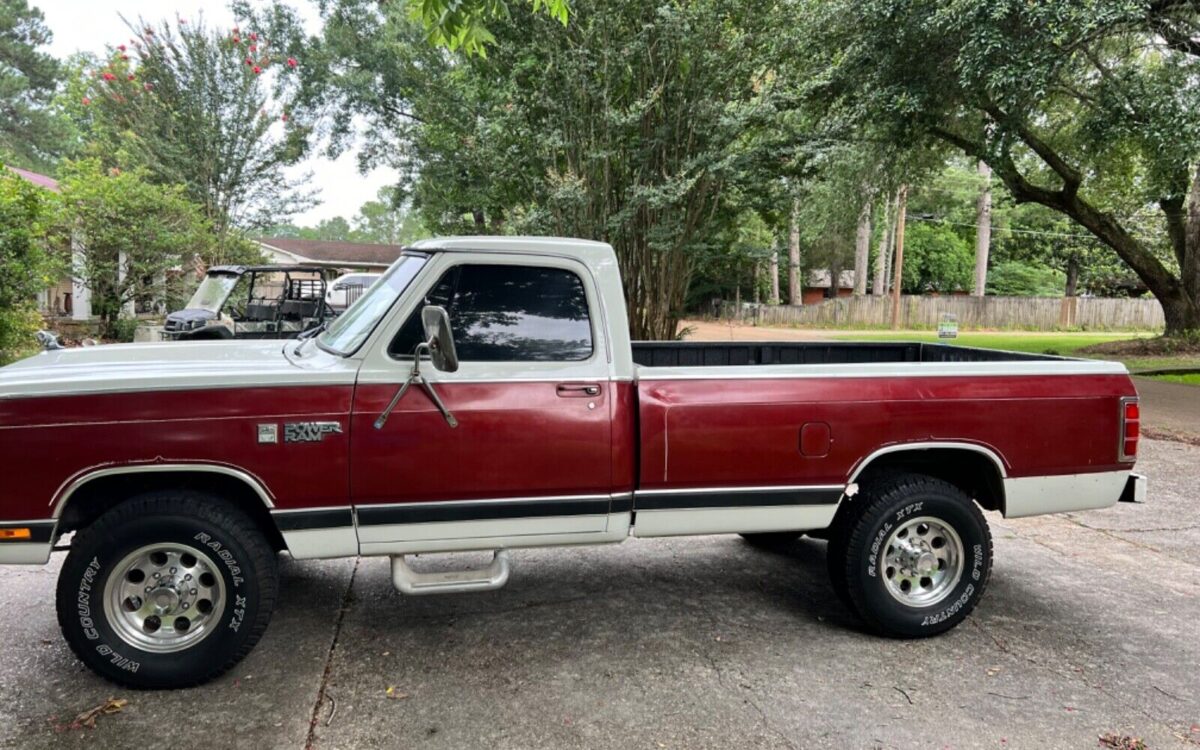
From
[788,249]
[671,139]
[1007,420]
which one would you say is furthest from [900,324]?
[1007,420]

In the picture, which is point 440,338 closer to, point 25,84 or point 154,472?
point 154,472

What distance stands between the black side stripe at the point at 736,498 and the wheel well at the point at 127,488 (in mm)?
1765

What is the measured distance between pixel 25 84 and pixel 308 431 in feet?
169

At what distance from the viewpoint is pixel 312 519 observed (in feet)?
11.3

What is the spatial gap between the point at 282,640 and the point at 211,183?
23.3 m

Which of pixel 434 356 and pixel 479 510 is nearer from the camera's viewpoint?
pixel 434 356

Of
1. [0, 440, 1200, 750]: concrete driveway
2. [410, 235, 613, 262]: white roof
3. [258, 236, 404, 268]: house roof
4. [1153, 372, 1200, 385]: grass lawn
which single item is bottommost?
[0, 440, 1200, 750]: concrete driveway

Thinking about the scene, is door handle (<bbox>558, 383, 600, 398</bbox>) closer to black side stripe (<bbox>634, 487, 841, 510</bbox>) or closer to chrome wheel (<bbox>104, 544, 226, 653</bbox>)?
black side stripe (<bbox>634, 487, 841, 510</bbox>)

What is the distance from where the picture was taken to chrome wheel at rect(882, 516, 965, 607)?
409 cm

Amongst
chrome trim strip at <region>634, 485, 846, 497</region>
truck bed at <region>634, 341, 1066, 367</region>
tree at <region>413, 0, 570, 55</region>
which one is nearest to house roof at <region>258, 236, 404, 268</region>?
tree at <region>413, 0, 570, 55</region>

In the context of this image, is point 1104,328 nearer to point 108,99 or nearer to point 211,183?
point 211,183

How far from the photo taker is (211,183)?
23.7 metres

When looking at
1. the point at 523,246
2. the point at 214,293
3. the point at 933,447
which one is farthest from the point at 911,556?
the point at 214,293

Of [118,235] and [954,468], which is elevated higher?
[118,235]
